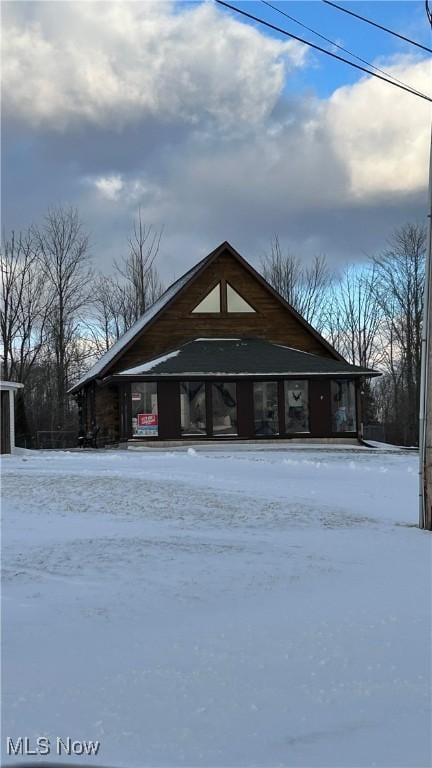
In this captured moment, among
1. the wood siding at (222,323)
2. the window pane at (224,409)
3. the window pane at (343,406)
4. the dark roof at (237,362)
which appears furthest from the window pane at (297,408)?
the wood siding at (222,323)

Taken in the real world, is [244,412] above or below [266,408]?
below

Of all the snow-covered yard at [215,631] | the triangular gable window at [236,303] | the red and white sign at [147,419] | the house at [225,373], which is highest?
the triangular gable window at [236,303]

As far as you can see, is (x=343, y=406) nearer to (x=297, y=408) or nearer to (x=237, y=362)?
(x=297, y=408)

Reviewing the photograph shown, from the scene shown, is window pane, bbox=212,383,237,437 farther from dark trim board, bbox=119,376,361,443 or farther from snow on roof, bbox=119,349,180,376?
snow on roof, bbox=119,349,180,376

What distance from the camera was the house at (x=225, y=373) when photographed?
1021 inches

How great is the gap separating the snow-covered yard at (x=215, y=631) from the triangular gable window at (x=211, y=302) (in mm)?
18840

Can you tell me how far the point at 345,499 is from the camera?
1199cm

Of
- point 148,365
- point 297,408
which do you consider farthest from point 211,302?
point 297,408

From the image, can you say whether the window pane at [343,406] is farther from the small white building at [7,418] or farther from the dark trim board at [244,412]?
the small white building at [7,418]

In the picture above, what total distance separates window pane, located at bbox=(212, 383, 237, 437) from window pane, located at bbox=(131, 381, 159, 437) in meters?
2.05

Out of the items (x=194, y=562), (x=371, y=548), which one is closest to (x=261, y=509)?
(x=371, y=548)

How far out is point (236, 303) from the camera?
96.0 ft

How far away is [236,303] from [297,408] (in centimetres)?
499

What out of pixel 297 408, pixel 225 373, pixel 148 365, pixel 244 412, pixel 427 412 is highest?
pixel 148 365
